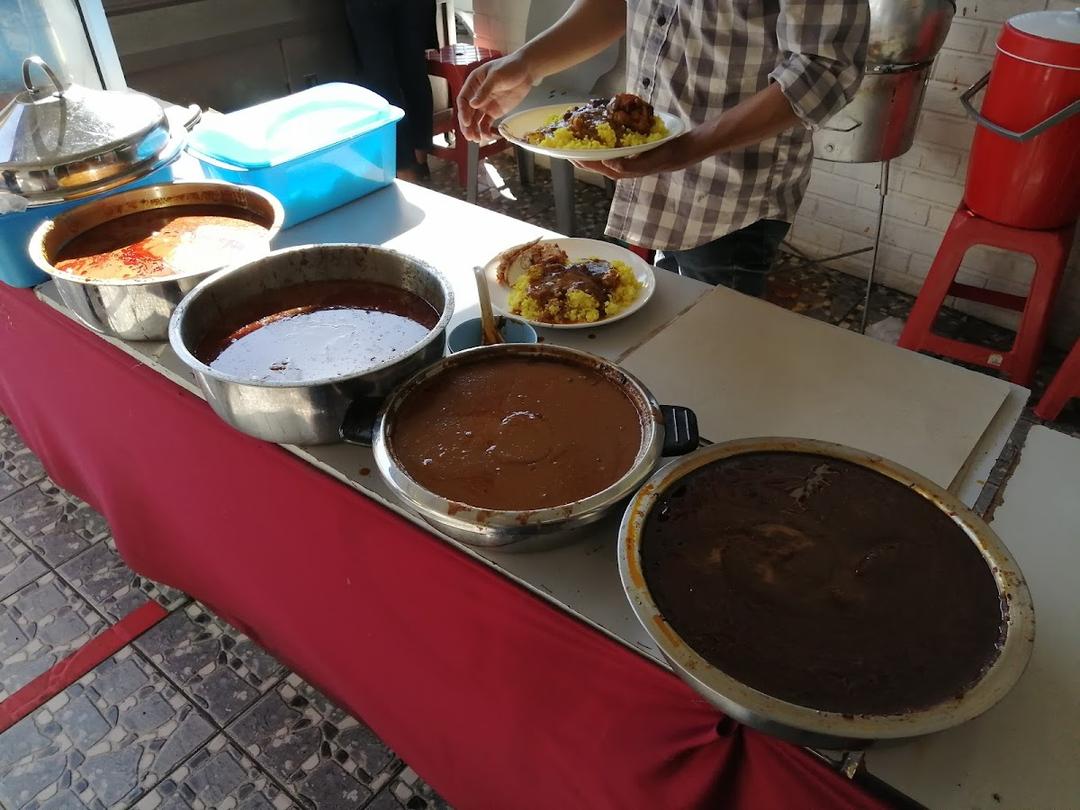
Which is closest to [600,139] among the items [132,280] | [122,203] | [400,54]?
[132,280]

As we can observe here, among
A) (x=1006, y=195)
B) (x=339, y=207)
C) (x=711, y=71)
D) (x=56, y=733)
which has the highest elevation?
(x=711, y=71)

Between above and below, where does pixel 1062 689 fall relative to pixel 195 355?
below

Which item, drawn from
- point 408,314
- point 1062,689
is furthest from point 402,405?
point 1062,689

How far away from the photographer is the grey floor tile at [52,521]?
2303 millimetres

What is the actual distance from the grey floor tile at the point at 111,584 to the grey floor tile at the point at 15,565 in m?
0.09

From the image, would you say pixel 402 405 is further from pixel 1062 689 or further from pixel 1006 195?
pixel 1006 195

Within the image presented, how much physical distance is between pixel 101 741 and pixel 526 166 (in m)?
3.64

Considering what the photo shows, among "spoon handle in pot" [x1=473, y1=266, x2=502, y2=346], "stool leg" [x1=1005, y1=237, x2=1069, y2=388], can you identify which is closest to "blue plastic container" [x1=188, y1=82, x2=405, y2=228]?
"spoon handle in pot" [x1=473, y1=266, x2=502, y2=346]

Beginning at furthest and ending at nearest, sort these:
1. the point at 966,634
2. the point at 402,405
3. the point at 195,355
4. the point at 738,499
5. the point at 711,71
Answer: the point at 711,71 → the point at 195,355 → the point at 402,405 → the point at 738,499 → the point at 966,634

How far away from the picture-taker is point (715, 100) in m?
1.77

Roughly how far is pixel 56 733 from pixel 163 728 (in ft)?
0.85

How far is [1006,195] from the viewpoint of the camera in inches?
95.6

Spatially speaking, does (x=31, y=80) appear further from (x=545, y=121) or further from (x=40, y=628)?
(x=40, y=628)

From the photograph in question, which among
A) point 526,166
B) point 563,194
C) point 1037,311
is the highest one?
point 1037,311
